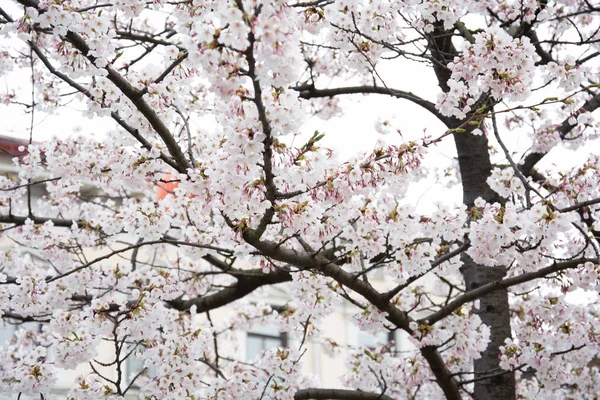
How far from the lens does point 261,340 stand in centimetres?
1455

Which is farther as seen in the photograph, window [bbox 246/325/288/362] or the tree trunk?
window [bbox 246/325/288/362]

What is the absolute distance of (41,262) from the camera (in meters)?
12.4

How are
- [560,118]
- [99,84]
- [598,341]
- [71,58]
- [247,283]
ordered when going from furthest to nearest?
[560,118] → [247,283] → [598,341] → [99,84] → [71,58]

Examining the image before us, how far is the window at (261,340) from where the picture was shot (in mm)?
14305

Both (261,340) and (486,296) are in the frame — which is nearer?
(486,296)

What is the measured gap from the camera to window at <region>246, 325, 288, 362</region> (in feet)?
46.9

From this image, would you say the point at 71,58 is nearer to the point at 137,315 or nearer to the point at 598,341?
the point at 137,315

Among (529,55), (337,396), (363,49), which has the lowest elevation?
(337,396)

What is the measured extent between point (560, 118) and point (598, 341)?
3099 millimetres

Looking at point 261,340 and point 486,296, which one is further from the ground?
point 261,340

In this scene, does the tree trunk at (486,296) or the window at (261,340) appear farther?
the window at (261,340)

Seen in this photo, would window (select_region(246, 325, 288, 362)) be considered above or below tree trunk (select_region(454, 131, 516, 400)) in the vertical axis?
above

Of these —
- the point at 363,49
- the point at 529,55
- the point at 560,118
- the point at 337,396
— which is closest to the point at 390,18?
the point at 363,49

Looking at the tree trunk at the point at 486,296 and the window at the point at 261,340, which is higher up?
the window at the point at 261,340
